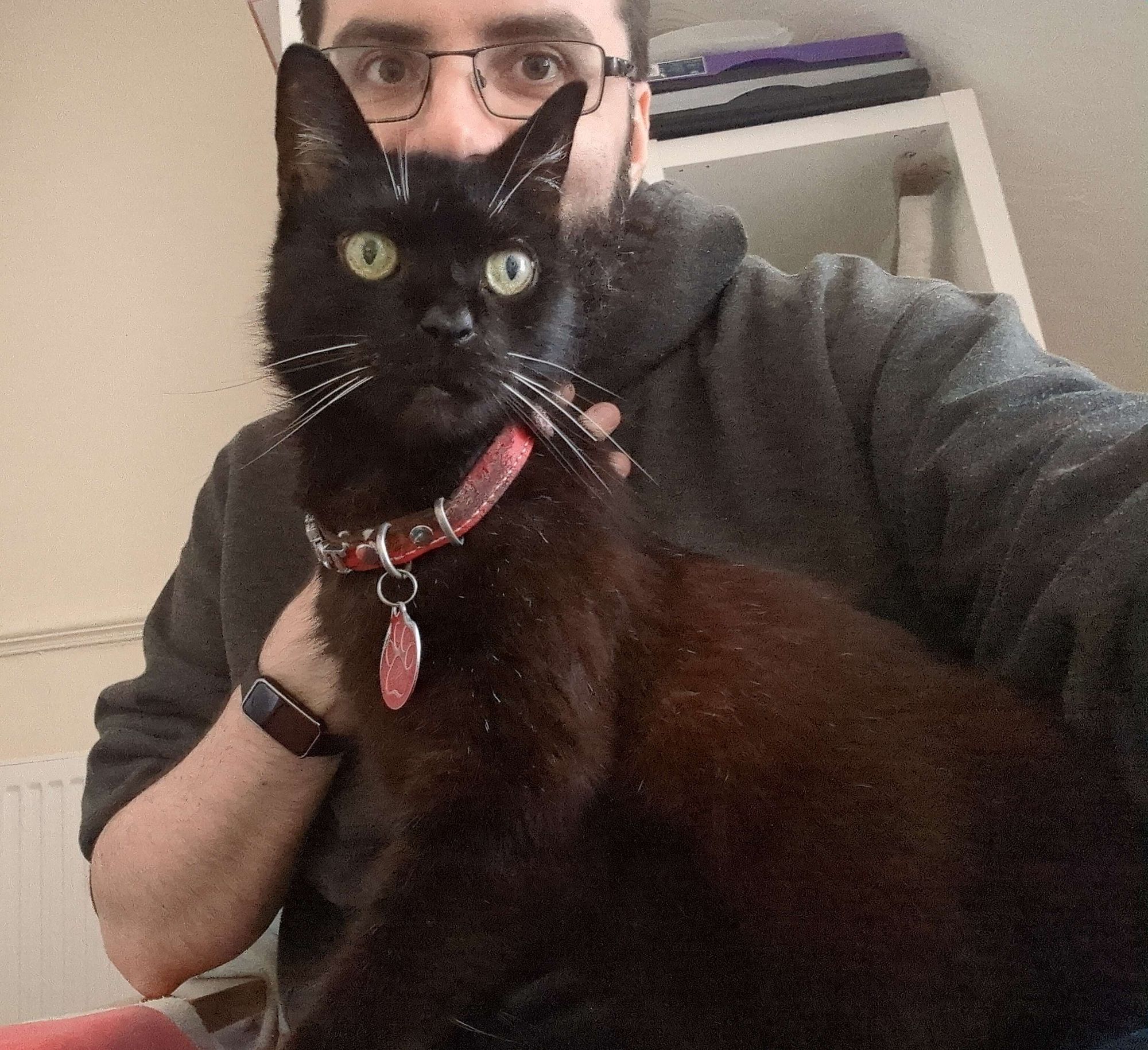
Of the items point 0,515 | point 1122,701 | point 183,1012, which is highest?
point 1122,701

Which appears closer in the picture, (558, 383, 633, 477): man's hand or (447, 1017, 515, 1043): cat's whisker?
(447, 1017, 515, 1043): cat's whisker

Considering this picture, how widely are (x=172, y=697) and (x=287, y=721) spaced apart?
1.20ft

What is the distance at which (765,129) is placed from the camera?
135 cm

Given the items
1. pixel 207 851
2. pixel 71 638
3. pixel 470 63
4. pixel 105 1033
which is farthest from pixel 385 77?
pixel 71 638

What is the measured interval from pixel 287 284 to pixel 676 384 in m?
0.48

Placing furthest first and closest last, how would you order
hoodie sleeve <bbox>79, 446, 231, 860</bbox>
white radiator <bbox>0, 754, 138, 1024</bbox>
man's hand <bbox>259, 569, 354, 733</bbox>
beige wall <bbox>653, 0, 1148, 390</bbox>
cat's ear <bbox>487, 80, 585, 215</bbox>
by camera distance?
white radiator <bbox>0, 754, 138, 1024</bbox>
beige wall <bbox>653, 0, 1148, 390</bbox>
hoodie sleeve <bbox>79, 446, 231, 860</bbox>
man's hand <bbox>259, 569, 354, 733</bbox>
cat's ear <bbox>487, 80, 585, 215</bbox>

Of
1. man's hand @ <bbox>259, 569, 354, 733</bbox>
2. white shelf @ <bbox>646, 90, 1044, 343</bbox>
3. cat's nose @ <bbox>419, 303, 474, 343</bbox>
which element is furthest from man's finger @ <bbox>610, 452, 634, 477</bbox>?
white shelf @ <bbox>646, 90, 1044, 343</bbox>

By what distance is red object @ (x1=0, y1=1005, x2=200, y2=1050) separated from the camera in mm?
779

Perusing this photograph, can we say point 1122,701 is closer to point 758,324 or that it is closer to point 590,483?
point 590,483

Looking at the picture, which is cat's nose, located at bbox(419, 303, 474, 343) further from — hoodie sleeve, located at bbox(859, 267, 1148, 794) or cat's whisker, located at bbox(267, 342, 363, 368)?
hoodie sleeve, located at bbox(859, 267, 1148, 794)

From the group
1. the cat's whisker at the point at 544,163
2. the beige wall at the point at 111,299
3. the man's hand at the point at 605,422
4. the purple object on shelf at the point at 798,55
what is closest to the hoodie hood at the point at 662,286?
the man's hand at the point at 605,422

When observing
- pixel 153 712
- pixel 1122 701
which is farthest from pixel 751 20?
pixel 153 712

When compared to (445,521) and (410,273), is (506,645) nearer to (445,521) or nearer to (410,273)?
(445,521)

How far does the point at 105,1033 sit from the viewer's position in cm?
82
